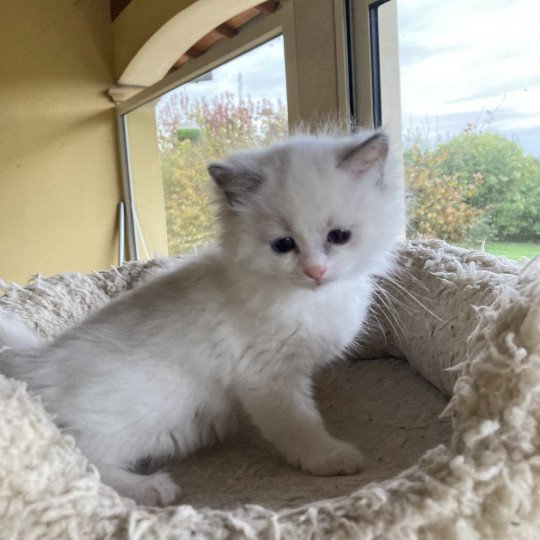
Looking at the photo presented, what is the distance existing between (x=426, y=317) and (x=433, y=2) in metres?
0.99

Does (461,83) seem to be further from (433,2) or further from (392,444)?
(392,444)

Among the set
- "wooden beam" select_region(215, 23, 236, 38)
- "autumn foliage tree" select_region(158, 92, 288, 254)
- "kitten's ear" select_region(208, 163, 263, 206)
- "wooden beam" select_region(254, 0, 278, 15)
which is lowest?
"kitten's ear" select_region(208, 163, 263, 206)

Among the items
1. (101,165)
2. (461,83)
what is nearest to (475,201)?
(461,83)

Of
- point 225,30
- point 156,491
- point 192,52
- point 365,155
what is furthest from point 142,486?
point 192,52

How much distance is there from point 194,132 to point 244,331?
8.12 ft

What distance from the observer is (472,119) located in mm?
1642

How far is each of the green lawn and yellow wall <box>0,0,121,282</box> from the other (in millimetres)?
3053

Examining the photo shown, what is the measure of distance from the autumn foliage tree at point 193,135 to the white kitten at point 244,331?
110 centimetres

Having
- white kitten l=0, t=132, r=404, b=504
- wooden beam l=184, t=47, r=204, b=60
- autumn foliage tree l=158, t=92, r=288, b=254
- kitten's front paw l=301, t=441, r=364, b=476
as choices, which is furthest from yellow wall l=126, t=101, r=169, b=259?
kitten's front paw l=301, t=441, r=364, b=476

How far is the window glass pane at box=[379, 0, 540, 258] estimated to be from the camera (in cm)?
150

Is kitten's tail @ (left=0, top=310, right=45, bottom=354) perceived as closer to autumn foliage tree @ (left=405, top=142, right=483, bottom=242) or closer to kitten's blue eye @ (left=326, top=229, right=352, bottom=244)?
kitten's blue eye @ (left=326, top=229, right=352, bottom=244)

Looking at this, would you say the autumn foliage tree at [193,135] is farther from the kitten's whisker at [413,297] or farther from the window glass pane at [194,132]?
the kitten's whisker at [413,297]

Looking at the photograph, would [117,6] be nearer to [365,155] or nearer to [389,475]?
[365,155]

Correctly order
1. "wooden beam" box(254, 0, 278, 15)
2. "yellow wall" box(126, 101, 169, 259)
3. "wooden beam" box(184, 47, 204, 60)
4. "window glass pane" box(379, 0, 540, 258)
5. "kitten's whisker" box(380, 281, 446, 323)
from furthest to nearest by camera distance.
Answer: "yellow wall" box(126, 101, 169, 259), "wooden beam" box(184, 47, 204, 60), "wooden beam" box(254, 0, 278, 15), "window glass pane" box(379, 0, 540, 258), "kitten's whisker" box(380, 281, 446, 323)
